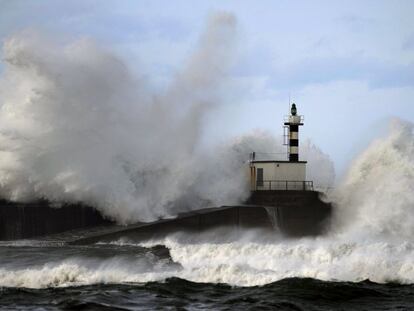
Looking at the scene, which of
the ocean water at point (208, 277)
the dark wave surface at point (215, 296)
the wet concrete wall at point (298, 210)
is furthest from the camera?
the wet concrete wall at point (298, 210)

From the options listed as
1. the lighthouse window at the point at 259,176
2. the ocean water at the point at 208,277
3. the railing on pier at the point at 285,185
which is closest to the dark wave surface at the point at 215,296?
the ocean water at the point at 208,277

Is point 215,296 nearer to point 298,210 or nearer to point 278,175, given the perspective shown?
point 298,210

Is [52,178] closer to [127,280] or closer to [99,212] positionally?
[99,212]

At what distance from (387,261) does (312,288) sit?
188cm

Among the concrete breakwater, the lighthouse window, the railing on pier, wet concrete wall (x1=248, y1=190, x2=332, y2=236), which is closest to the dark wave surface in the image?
the concrete breakwater

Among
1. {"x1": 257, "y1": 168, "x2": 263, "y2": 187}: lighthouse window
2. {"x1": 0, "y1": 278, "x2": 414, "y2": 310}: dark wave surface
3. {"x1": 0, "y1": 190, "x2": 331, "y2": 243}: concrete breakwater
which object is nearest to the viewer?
{"x1": 0, "y1": 278, "x2": 414, "y2": 310}: dark wave surface

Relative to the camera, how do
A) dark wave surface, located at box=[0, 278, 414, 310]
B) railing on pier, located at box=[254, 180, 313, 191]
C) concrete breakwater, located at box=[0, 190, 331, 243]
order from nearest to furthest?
1. dark wave surface, located at box=[0, 278, 414, 310]
2. concrete breakwater, located at box=[0, 190, 331, 243]
3. railing on pier, located at box=[254, 180, 313, 191]

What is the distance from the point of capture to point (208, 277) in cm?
1131

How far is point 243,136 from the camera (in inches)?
968

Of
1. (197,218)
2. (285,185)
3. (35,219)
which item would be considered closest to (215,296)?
(197,218)

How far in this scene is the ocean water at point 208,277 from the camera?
9.70 m

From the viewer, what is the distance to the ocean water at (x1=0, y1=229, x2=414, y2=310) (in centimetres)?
970

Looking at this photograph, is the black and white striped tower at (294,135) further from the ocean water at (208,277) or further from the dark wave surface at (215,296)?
the dark wave surface at (215,296)

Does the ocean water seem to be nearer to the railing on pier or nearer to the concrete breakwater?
the concrete breakwater
